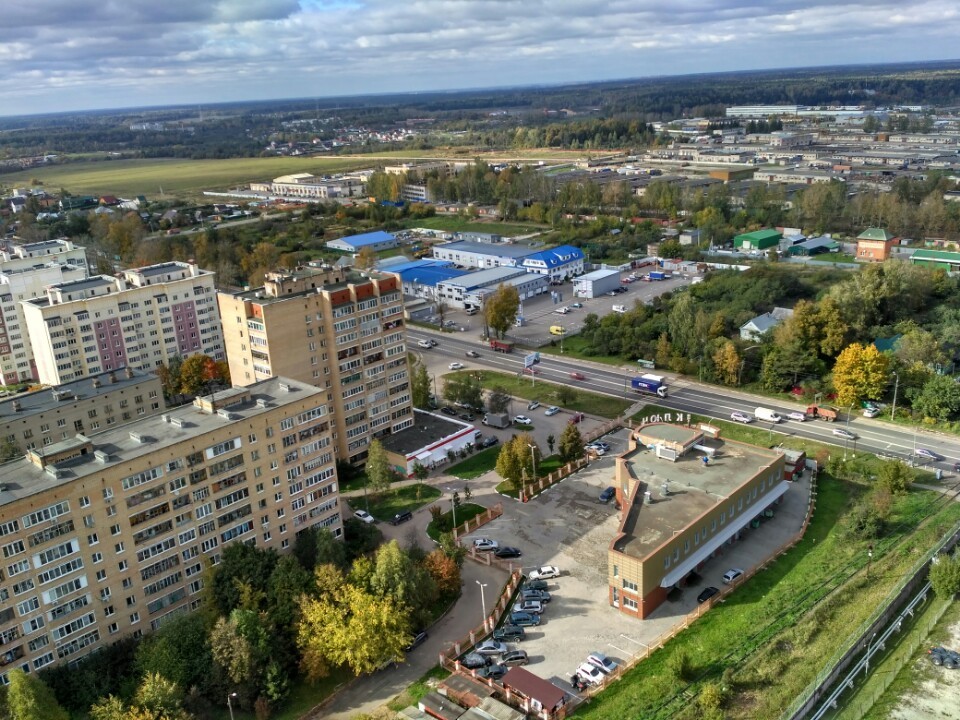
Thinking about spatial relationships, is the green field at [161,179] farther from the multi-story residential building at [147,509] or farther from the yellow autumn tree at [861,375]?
the yellow autumn tree at [861,375]

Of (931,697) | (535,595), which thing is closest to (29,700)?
(535,595)

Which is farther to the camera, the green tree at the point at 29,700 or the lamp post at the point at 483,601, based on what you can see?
the lamp post at the point at 483,601

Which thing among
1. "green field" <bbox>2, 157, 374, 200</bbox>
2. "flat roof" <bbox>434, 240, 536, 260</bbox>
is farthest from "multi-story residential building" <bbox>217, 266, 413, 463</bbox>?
"green field" <bbox>2, 157, 374, 200</bbox>

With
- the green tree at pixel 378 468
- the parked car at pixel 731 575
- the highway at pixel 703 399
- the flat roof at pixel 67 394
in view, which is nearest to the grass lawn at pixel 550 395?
the highway at pixel 703 399

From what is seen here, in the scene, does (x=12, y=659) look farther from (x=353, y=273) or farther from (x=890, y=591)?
(x=890, y=591)

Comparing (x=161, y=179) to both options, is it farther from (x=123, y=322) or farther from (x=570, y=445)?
(x=570, y=445)

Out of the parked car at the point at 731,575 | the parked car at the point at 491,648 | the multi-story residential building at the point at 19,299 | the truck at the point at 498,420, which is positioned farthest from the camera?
the multi-story residential building at the point at 19,299

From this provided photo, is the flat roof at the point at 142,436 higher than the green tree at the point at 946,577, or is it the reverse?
the flat roof at the point at 142,436
